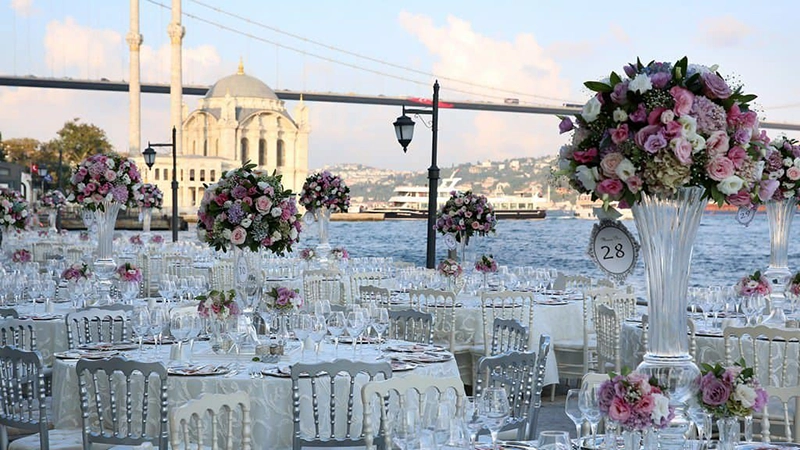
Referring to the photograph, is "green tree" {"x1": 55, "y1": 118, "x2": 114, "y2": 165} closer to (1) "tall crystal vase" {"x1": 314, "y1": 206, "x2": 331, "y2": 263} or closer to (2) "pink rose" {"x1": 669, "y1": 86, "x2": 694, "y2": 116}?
(1) "tall crystal vase" {"x1": 314, "y1": 206, "x2": 331, "y2": 263}

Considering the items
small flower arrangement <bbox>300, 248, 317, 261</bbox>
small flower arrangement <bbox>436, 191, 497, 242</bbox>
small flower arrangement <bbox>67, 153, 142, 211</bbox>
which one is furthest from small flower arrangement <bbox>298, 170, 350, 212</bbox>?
small flower arrangement <bbox>67, 153, 142, 211</bbox>

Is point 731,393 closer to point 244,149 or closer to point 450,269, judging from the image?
point 450,269

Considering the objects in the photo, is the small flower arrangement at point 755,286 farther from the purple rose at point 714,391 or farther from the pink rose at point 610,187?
the purple rose at point 714,391

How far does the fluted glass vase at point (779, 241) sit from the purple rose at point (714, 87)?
12.3ft

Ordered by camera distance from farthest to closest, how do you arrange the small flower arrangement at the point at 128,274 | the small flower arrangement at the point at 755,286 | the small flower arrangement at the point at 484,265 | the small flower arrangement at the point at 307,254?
the small flower arrangement at the point at 307,254 < the small flower arrangement at the point at 484,265 < the small flower arrangement at the point at 128,274 < the small flower arrangement at the point at 755,286

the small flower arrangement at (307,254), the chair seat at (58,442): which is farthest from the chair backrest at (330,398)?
the small flower arrangement at (307,254)

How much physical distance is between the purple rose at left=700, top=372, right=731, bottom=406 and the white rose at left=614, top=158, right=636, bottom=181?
1.93 feet

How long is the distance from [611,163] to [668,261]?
15.5 inches

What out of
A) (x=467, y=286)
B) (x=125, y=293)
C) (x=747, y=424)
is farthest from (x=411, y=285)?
(x=747, y=424)

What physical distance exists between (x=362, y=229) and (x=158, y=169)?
16.5 meters

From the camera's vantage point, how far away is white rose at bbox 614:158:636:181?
9.18 feet

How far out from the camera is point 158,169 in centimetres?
7631

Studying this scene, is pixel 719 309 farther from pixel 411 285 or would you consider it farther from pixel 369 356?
pixel 411 285

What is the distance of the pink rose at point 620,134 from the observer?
110 inches
